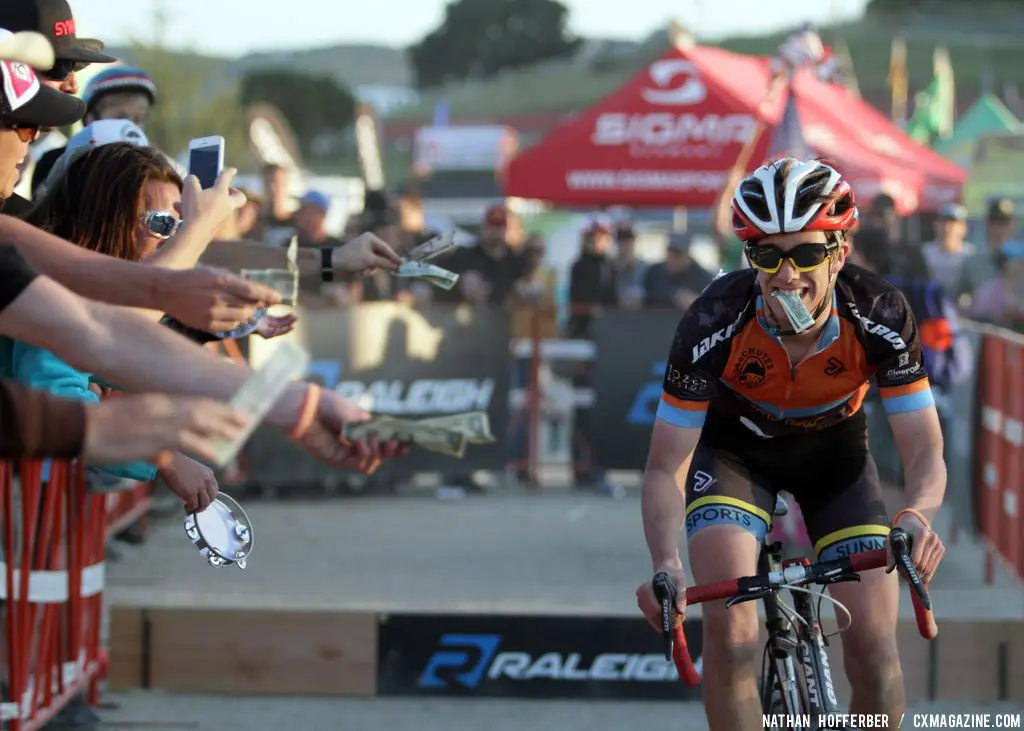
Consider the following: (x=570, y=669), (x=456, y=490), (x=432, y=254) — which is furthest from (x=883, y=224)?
(x=432, y=254)

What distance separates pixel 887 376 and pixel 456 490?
853cm

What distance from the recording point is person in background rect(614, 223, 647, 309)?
14.3 m

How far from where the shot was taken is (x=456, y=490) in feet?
44.0

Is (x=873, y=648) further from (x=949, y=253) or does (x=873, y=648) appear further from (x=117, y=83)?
(x=949, y=253)

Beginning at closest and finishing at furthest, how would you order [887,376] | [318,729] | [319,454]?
[319,454], [887,376], [318,729]

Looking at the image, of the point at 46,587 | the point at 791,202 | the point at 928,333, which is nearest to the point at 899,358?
the point at 791,202

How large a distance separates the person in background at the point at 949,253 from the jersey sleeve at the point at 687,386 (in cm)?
899

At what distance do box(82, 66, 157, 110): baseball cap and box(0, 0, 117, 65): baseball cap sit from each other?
2518 mm

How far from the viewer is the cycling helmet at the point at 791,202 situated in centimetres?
499

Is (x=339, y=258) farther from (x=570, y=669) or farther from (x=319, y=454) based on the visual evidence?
(x=570, y=669)

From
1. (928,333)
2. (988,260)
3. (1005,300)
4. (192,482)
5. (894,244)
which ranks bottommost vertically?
(1005,300)

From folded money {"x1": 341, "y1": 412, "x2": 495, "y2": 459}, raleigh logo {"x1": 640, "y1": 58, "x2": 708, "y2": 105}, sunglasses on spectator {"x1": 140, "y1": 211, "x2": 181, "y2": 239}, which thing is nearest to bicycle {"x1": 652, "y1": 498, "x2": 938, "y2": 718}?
folded money {"x1": 341, "y1": 412, "x2": 495, "y2": 459}

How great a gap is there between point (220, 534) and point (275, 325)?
25.8 inches

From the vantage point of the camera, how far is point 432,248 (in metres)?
5.25
